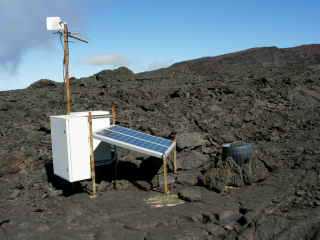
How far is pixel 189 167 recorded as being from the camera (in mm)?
11422

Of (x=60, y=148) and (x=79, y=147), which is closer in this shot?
(x=79, y=147)

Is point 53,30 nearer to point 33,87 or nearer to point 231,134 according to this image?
point 231,134

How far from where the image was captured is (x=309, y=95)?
1917 centimetres

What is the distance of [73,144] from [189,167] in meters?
3.75

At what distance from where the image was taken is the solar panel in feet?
30.5

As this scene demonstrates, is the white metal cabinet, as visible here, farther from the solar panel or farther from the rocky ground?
the rocky ground

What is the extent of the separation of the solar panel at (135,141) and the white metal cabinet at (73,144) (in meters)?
0.37

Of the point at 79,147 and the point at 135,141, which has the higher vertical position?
the point at 135,141

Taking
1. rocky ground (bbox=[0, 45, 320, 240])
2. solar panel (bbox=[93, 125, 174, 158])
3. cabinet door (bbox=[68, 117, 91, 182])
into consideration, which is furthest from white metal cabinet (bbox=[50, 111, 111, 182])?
rocky ground (bbox=[0, 45, 320, 240])

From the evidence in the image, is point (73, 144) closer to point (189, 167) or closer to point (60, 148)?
point (60, 148)

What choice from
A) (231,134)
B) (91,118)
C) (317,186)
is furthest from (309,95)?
(91,118)

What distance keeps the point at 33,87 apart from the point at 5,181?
19.4m

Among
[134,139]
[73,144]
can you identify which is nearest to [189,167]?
[134,139]

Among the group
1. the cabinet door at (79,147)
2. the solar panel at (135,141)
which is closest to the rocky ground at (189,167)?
the cabinet door at (79,147)
